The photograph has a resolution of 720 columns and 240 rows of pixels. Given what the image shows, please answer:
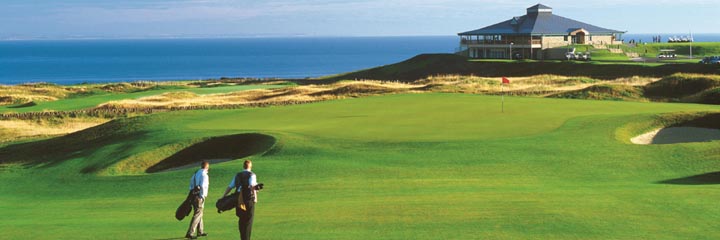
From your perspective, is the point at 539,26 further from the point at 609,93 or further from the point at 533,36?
the point at 609,93

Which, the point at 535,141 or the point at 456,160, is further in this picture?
the point at 535,141

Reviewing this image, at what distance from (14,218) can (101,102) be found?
1914 inches

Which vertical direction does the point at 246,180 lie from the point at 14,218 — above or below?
above

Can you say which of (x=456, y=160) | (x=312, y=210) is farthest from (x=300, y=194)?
(x=456, y=160)

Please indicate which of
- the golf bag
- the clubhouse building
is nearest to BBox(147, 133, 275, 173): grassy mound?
the golf bag

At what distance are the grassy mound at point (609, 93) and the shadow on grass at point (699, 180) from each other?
2958 cm

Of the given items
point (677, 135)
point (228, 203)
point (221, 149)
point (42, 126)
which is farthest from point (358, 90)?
point (228, 203)

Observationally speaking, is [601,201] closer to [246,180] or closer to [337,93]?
[246,180]

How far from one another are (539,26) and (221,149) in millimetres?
86326

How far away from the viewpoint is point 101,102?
70.2 m

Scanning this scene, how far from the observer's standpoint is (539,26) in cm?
11519

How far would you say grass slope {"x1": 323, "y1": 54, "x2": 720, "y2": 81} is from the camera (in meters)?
79.1

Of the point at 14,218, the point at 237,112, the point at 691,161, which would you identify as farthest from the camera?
the point at 237,112

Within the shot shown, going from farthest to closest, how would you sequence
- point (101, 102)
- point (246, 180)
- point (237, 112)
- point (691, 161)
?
point (101, 102), point (237, 112), point (691, 161), point (246, 180)
